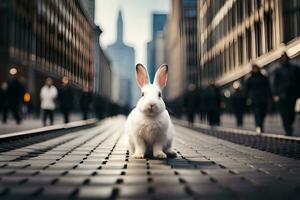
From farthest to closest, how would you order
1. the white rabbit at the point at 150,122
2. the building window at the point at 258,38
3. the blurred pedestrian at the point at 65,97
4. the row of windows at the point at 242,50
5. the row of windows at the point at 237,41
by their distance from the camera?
the building window at the point at 258,38 < the row of windows at the point at 237,41 < the row of windows at the point at 242,50 < the blurred pedestrian at the point at 65,97 < the white rabbit at the point at 150,122

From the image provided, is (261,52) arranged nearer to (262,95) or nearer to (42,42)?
(262,95)

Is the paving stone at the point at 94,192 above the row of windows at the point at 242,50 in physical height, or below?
below

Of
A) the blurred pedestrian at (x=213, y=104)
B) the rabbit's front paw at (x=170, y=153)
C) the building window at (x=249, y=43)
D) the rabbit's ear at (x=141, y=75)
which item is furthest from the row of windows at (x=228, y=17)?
the rabbit's ear at (x=141, y=75)

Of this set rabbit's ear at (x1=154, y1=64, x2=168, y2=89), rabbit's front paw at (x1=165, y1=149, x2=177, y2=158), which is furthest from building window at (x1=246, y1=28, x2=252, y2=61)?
rabbit's ear at (x1=154, y1=64, x2=168, y2=89)

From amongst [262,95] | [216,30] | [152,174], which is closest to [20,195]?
[152,174]

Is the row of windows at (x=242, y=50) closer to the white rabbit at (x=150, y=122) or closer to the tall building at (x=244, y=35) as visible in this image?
the tall building at (x=244, y=35)

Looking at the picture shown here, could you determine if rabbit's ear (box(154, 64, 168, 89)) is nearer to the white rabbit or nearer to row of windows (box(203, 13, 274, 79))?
the white rabbit
